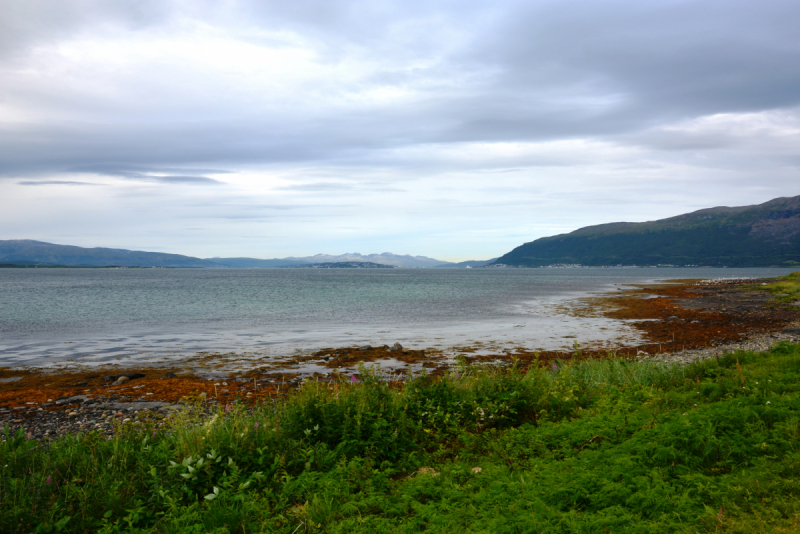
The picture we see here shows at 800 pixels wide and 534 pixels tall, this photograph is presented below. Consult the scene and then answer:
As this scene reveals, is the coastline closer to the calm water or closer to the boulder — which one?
the boulder

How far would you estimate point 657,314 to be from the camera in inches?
1470

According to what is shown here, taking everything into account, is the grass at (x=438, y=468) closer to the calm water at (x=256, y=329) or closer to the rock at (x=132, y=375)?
the rock at (x=132, y=375)

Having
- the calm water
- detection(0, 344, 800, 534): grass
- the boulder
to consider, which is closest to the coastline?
the boulder

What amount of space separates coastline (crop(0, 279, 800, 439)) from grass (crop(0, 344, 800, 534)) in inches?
59.6

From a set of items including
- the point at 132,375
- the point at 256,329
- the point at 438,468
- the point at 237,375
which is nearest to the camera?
the point at 438,468

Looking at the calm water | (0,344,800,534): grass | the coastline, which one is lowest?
the calm water

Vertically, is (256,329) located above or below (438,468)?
below

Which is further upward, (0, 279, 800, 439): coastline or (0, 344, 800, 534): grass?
(0, 344, 800, 534): grass

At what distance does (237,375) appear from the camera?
1750cm

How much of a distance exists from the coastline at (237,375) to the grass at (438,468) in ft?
4.97

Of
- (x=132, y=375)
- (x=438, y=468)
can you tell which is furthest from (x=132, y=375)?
(x=438, y=468)

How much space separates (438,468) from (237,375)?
12933 millimetres

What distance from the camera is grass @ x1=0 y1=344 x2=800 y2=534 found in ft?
15.5

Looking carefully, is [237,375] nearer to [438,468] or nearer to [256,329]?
[438,468]
